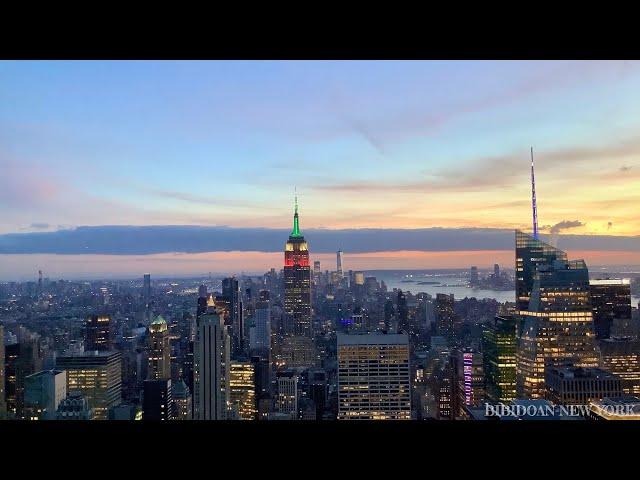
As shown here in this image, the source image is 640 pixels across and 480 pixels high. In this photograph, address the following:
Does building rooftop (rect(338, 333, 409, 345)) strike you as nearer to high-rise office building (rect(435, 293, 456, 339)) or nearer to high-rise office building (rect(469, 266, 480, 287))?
high-rise office building (rect(435, 293, 456, 339))

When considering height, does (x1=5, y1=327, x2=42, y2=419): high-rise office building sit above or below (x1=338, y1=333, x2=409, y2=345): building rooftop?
above

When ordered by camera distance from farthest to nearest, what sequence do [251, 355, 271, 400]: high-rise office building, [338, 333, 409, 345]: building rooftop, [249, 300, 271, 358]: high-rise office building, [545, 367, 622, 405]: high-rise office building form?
[249, 300, 271, 358]: high-rise office building → [251, 355, 271, 400]: high-rise office building → [338, 333, 409, 345]: building rooftop → [545, 367, 622, 405]: high-rise office building

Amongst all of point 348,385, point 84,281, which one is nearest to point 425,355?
point 348,385

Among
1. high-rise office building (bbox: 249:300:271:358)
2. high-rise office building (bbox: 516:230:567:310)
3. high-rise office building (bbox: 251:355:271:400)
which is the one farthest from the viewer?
high-rise office building (bbox: 249:300:271:358)

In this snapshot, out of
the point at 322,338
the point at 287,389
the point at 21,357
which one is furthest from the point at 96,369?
the point at 322,338

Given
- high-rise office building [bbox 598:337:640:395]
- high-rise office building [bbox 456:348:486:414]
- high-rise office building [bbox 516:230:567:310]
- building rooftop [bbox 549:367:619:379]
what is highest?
high-rise office building [bbox 516:230:567:310]

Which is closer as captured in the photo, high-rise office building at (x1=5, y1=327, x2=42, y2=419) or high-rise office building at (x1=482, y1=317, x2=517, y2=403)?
high-rise office building at (x1=5, y1=327, x2=42, y2=419)

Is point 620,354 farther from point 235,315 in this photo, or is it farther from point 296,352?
point 235,315

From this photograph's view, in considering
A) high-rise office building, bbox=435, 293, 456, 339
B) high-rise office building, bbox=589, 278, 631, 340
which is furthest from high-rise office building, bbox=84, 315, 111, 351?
high-rise office building, bbox=589, 278, 631, 340
